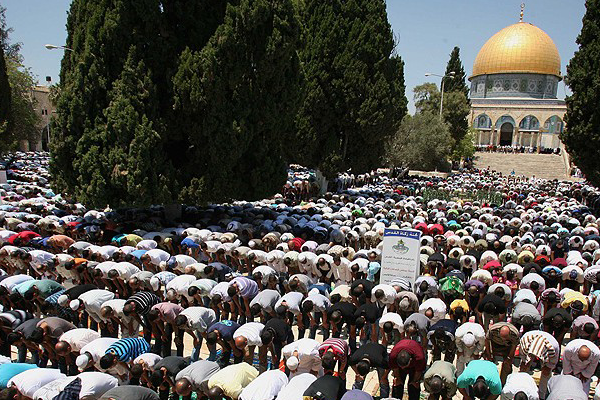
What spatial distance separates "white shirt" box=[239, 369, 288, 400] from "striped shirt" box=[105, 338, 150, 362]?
1.63 meters

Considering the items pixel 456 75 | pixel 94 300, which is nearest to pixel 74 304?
pixel 94 300

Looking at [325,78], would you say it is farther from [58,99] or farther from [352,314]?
[352,314]

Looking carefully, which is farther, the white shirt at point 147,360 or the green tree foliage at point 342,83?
the green tree foliage at point 342,83

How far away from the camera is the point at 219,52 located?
1287 centimetres

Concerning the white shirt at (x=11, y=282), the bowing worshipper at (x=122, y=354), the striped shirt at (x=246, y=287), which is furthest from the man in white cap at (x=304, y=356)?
the white shirt at (x=11, y=282)

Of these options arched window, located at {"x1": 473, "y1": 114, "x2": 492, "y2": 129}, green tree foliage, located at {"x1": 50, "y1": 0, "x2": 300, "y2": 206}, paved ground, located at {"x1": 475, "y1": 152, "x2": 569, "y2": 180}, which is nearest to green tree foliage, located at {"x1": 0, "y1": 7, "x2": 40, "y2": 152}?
green tree foliage, located at {"x1": 50, "y1": 0, "x2": 300, "y2": 206}

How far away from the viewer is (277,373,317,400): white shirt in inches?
185

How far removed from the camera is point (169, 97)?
1353 centimetres

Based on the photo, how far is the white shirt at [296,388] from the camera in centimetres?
469

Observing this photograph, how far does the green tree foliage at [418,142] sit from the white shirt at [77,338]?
2902 centimetres

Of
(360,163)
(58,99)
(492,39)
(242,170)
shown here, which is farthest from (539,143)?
(58,99)

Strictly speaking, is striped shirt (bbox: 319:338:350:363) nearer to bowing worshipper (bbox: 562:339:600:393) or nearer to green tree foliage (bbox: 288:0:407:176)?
bowing worshipper (bbox: 562:339:600:393)

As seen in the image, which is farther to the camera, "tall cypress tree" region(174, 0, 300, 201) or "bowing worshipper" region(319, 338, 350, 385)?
"tall cypress tree" region(174, 0, 300, 201)

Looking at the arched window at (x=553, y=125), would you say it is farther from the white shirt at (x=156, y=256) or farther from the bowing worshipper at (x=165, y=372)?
the bowing worshipper at (x=165, y=372)
